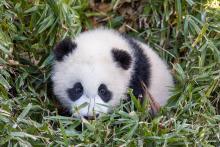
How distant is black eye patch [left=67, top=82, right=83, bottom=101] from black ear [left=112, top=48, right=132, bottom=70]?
14.4 inches

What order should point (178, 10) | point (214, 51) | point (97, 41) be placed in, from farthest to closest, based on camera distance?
point (178, 10) < point (214, 51) < point (97, 41)

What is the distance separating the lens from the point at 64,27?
5.61 m

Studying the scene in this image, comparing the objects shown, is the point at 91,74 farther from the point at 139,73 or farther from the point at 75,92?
the point at 139,73

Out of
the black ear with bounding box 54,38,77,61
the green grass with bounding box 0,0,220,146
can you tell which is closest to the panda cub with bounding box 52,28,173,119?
the black ear with bounding box 54,38,77,61

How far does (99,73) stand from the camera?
16.0 feet

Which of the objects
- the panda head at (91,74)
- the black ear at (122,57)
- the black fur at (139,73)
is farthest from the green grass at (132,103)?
the black ear at (122,57)

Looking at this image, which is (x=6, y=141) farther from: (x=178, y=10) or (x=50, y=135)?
(x=178, y=10)

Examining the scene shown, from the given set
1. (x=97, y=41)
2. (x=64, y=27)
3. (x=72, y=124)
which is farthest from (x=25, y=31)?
(x=72, y=124)

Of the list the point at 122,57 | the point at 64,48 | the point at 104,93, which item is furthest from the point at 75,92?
the point at 122,57

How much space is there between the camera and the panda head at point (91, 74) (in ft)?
16.0

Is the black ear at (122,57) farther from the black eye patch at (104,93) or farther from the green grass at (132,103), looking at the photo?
the green grass at (132,103)

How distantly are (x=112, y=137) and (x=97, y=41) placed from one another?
969mm

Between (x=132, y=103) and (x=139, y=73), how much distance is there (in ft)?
1.35

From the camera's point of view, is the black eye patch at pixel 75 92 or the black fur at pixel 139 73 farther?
the black fur at pixel 139 73
